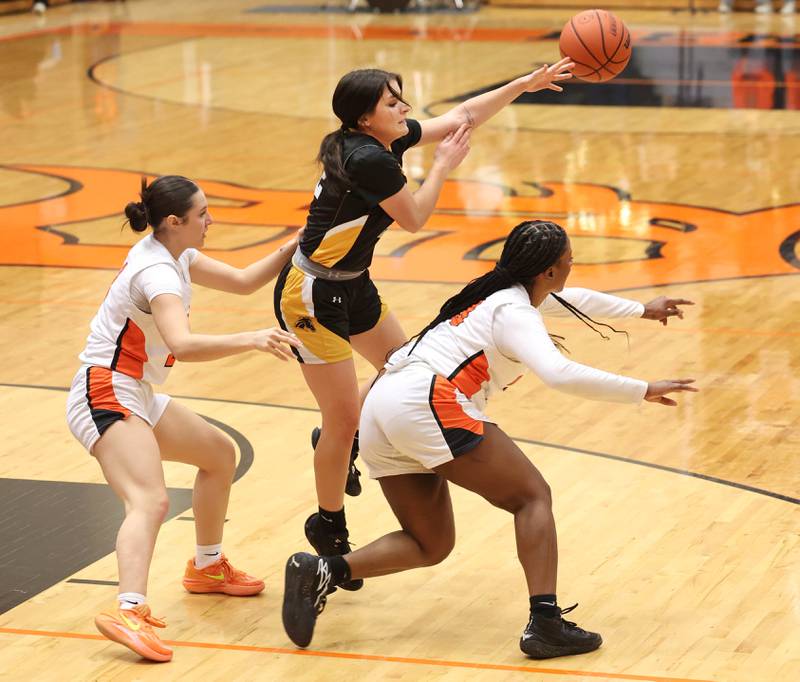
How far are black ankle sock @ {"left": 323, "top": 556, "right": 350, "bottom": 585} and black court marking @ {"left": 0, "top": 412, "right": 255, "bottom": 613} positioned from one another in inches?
38.9

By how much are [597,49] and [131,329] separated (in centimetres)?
263

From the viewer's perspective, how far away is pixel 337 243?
5219 millimetres

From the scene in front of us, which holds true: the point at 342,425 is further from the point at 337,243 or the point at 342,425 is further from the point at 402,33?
the point at 402,33

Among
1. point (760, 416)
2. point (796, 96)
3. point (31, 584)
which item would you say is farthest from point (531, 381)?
point (796, 96)

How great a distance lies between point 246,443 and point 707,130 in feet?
29.7

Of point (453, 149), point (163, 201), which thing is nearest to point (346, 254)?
point (453, 149)

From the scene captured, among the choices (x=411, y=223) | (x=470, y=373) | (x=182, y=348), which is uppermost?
(x=411, y=223)

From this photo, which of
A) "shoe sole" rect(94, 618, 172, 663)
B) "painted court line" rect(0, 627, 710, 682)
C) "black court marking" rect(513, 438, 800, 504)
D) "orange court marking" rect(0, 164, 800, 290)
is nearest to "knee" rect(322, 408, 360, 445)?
"painted court line" rect(0, 627, 710, 682)

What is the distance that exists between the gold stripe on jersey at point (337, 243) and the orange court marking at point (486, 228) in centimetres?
457

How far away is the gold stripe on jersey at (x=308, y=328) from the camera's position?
207 inches

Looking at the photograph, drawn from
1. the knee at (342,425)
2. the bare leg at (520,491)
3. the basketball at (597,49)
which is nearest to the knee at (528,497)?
the bare leg at (520,491)

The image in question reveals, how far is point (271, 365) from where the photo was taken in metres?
8.34

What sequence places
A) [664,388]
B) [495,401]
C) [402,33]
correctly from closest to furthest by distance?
1. [664,388]
2. [495,401]
3. [402,33]

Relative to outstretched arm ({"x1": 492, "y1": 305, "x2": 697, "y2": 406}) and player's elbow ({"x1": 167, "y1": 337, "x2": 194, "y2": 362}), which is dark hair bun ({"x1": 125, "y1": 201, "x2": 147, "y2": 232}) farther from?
outstretched arm ({"x1": 492, "y1": 305, "x2": 697, "y2": 406})
